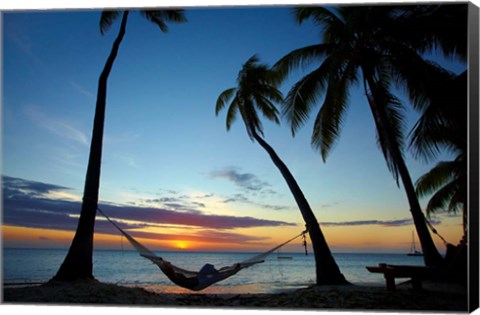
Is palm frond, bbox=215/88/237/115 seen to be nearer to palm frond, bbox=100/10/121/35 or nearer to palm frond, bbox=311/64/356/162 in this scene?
palm frond, bbox=311/64/356/162

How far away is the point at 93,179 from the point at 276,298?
7.25 feet

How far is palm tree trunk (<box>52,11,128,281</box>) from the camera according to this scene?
15.8 ft

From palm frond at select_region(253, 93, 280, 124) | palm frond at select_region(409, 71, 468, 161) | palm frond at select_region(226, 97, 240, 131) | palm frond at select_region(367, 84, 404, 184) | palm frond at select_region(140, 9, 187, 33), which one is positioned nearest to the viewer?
palm frond at select_region(409, 71, 468, 161)

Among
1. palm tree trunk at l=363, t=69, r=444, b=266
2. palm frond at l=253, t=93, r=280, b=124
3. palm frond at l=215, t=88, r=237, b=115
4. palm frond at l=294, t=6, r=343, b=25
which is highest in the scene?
palm frond at l=294, t=6, r=343, b=25

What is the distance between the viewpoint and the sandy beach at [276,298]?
3.85 meters

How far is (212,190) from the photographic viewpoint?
7.48m

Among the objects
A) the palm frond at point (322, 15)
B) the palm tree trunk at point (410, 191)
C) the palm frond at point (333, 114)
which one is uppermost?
the palm frond at point (322, 15)

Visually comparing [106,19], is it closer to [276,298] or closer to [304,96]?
[304,96]

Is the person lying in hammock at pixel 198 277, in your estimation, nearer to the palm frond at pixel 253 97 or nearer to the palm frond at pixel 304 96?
the palm frond at pixel 304 96

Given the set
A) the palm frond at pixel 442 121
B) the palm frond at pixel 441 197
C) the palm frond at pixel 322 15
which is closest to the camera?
the palm frond at pixel 442 121

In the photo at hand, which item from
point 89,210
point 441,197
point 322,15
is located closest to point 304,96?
point 322,15

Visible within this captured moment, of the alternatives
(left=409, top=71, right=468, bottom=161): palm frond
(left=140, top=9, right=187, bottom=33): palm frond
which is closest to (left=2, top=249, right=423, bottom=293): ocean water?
(left=409, top=71, right=468, bottom=161): palm frond

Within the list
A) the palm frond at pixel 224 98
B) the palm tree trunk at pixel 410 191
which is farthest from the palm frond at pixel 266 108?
the palm tree trunk at pixel 410 191

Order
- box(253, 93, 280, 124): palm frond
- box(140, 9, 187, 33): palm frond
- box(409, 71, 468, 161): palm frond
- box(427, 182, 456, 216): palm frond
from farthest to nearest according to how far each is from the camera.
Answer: box(427, 182, 456, 216): palm frond
box(253, 93, 280, 124): palm frond
box(140, 9, 187, 33): palm frond
box(409, 71, 468, 161): palm frond
